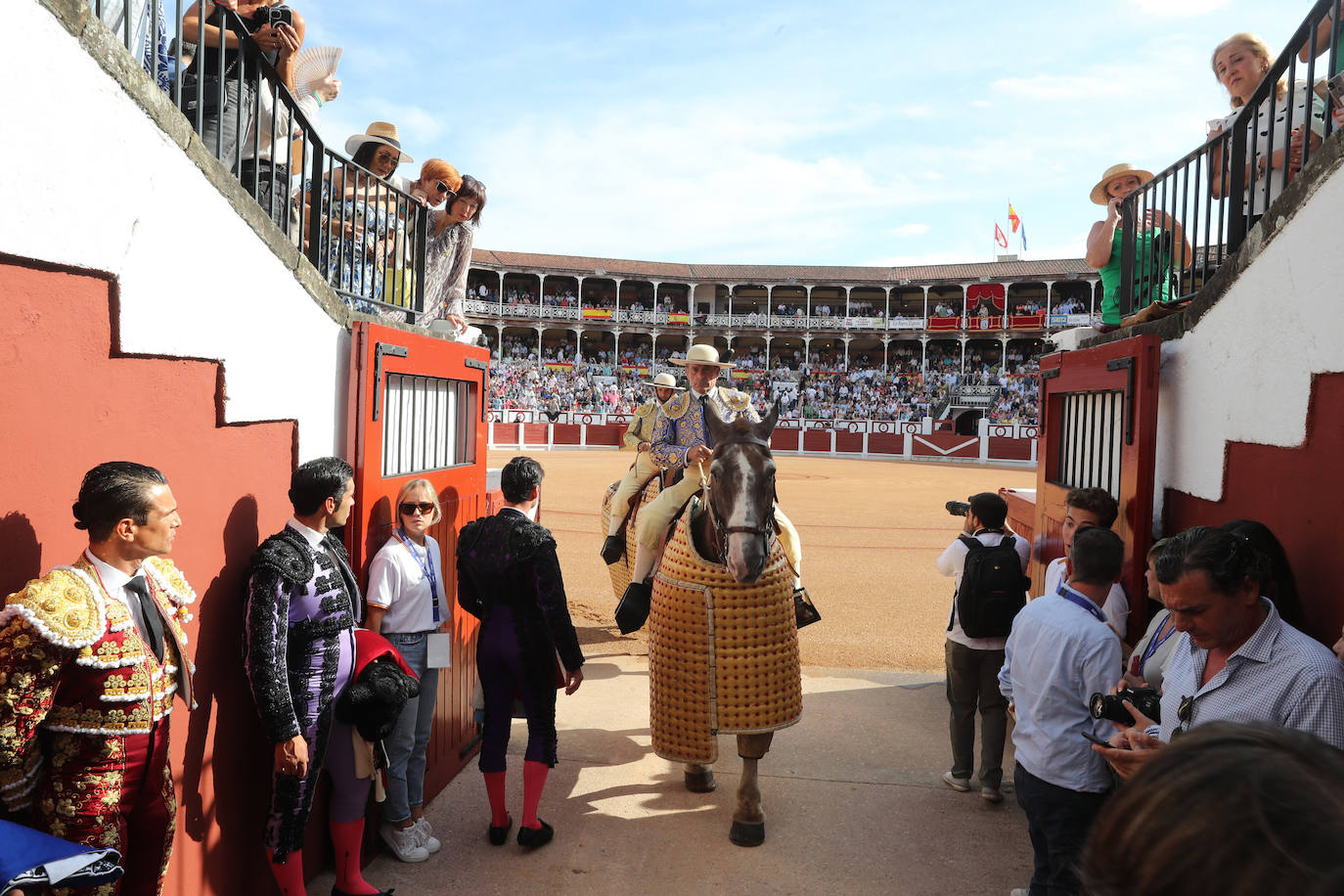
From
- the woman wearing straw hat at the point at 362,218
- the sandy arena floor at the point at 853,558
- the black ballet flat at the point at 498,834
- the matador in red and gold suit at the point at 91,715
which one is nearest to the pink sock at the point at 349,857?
the black ballet flat at the point at 498,834

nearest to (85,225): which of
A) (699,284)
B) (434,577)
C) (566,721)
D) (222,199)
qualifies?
(222,199)

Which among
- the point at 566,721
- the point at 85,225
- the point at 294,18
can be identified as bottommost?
the point at 566,721

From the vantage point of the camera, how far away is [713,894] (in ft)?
9.72

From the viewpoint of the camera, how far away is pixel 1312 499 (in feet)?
7.47

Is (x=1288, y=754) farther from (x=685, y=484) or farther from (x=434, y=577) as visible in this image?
(x=685, y=484)

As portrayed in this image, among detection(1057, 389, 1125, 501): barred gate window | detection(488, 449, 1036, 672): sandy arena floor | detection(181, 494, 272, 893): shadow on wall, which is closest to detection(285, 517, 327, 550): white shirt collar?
detection(181, 494, 272, 893): shadow on wall

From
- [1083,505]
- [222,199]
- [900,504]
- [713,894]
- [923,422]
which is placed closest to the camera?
[222,199]

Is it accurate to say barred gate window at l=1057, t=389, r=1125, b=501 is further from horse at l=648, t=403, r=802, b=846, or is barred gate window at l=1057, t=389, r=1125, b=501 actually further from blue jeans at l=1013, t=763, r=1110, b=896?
blue jeans at l=1013, t=763, r=1110, b=896

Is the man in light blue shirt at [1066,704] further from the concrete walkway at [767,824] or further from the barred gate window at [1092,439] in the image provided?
the barred gate window at [1092,439]

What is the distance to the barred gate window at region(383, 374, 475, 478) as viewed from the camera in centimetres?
350

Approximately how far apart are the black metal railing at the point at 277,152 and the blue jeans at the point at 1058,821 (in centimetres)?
318

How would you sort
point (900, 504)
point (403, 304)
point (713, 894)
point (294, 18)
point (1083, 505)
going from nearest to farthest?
point (713, 894)
point (1083, 505)
point (294, 18)
point (403, 304)
point (900, 504)

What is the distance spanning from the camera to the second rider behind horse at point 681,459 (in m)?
3.94

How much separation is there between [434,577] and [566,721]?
1.85 m
